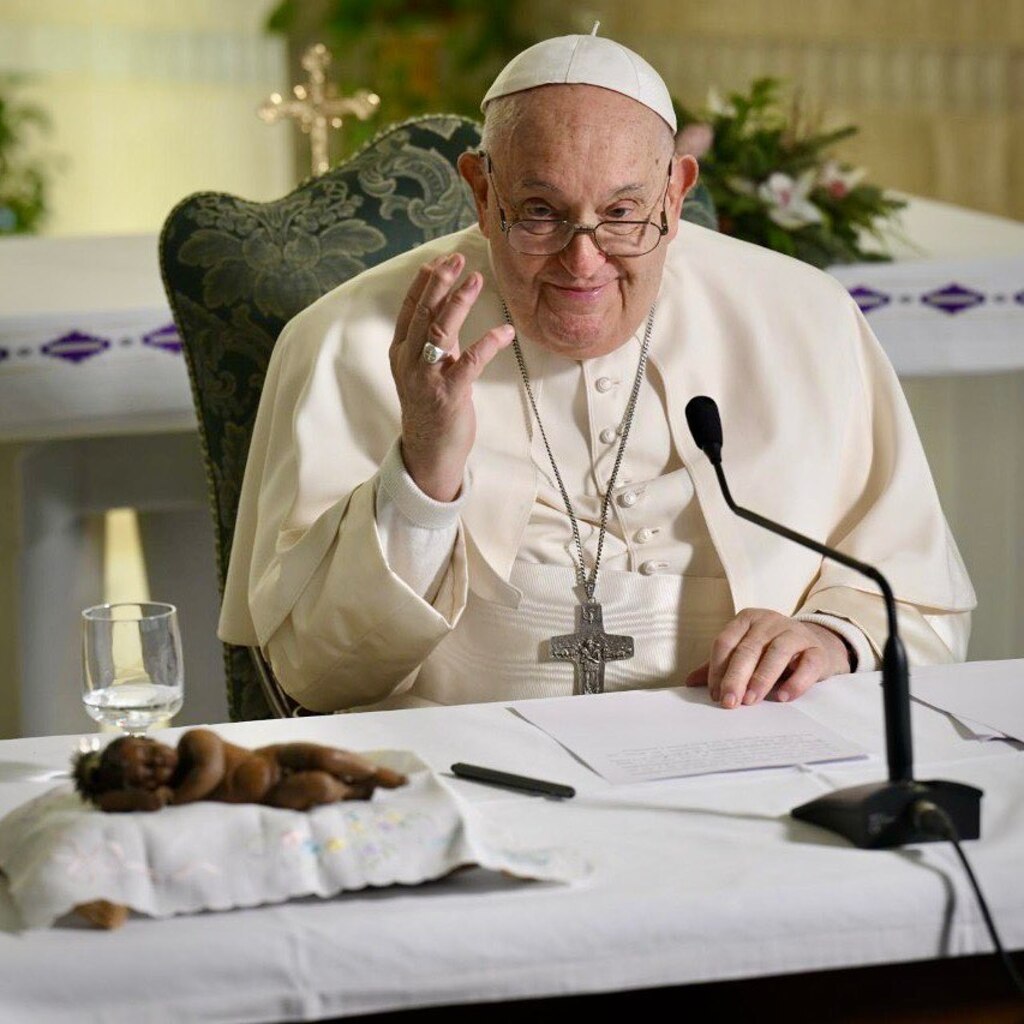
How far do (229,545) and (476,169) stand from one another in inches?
Answer: 33.9

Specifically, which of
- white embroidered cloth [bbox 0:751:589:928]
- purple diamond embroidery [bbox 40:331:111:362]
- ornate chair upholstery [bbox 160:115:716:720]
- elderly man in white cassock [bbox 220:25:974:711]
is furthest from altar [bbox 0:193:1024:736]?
white embroidered cloth [bbox 0:751:589:928]

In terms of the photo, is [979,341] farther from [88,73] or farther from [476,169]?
[88,73]

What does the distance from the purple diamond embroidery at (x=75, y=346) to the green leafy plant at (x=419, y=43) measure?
19.3 ft

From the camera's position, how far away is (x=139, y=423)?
417 centimetres

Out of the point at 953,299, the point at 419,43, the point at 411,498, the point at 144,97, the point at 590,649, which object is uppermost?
the point at 419,43

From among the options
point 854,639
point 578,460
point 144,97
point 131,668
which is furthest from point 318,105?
point 144,97

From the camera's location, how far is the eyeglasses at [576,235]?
2711 mm

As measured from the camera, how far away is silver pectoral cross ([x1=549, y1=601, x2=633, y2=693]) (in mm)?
2766

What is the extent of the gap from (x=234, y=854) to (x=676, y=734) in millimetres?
658

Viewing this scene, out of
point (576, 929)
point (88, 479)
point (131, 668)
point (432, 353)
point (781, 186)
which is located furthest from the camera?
point (88, 479)

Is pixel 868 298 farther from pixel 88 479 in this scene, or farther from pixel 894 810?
pixel 894 810

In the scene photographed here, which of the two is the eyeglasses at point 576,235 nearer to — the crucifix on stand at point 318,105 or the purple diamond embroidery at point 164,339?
the purple diamond embroidery at point 164,339

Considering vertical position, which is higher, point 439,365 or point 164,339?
point 164,339

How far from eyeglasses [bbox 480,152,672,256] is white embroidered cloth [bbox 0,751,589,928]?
114 centimetres
